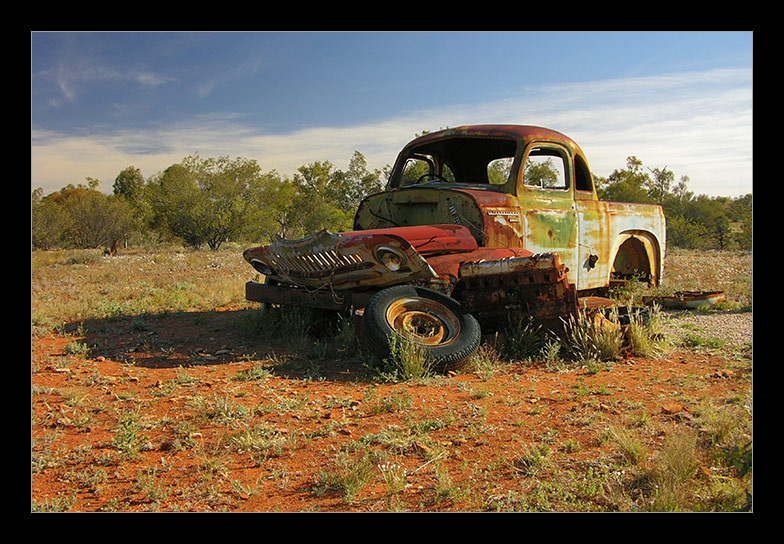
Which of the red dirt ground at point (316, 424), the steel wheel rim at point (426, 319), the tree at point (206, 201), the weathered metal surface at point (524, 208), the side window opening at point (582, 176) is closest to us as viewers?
the red dirt ground at point (316, 424)

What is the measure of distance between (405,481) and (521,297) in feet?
10.6

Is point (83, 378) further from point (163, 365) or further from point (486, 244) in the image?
point (486, 244)

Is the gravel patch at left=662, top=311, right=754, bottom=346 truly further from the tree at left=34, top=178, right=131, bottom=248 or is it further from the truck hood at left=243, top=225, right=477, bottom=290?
the tree at left=34, top=178, right=131, bottom=248

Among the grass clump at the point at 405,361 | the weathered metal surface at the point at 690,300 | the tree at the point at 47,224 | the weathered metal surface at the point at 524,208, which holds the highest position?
the tree at the point at 47,224

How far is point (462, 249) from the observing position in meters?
5.80

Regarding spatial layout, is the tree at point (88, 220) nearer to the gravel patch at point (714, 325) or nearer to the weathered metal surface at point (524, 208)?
the weathered metal surface at point (524, 208)

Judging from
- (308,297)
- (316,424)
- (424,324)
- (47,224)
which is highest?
(47,224)

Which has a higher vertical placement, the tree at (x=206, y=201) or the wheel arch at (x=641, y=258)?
the tree at (x=206, y=201)

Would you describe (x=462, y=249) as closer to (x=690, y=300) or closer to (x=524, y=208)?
(x=524, y=208)

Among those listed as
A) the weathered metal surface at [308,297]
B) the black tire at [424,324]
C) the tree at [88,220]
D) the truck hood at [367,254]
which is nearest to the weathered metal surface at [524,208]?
the truck hood at [367,254]

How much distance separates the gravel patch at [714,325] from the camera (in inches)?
254

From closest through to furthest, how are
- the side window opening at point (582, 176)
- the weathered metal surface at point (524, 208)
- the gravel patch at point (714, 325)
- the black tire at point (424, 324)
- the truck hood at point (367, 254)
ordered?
the black tire at point (424, 324), the truck hood at point (367, 254), the weathered metal surface at point (524, 208), the gravel patch at point (714, 325), the side window opening at point (582, 176)

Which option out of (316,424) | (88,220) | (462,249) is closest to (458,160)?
(462,249)

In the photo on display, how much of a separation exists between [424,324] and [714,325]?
4.20 m
